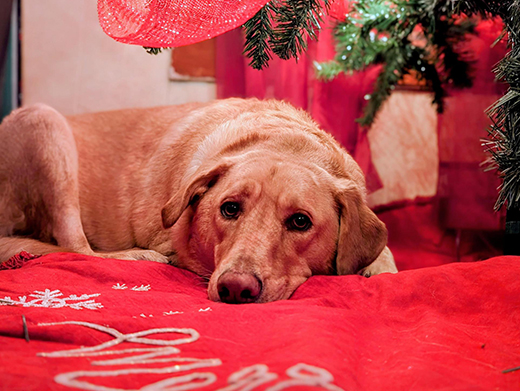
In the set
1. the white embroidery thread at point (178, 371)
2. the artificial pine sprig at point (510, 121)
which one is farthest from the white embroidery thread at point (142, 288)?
the artificial pine sprig at point (510, 121)

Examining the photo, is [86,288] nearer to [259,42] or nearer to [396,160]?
[259,42]

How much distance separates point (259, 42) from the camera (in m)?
1.77

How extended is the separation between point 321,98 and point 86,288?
2.50 m

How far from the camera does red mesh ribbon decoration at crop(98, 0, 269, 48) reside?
5.04 feet

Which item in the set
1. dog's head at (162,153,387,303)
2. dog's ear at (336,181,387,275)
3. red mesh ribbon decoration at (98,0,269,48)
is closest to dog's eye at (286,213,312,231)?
dog's head at (162,153,387,303)

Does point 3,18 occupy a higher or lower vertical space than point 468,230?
higher

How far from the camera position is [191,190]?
2.01 m

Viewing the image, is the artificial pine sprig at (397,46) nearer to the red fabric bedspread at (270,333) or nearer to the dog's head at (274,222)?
the dog's head at (274,222)

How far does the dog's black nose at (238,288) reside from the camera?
1529 millimetres

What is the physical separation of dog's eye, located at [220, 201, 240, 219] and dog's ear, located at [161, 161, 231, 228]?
0.19 m

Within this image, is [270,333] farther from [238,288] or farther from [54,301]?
[54,301]

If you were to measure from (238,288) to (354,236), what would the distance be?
0.62 m

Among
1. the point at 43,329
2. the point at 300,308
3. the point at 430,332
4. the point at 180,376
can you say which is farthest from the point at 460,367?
the point at 43,329

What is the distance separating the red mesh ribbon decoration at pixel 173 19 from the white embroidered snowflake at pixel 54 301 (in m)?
0.86
